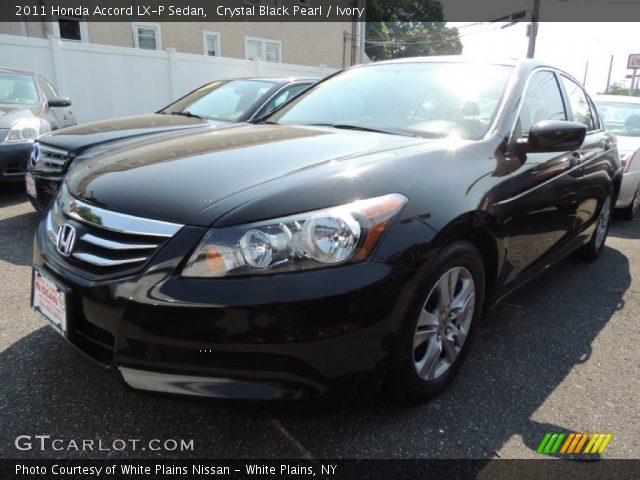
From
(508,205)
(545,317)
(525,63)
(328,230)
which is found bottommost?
(545,317)

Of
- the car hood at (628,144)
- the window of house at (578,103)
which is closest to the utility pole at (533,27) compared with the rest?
the car hood at (628,144)

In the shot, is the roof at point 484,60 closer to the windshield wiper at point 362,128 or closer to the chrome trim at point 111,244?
the windshield wiper at point 362,128

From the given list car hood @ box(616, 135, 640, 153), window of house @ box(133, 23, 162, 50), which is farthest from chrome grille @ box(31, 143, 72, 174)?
window of house @ box(133, 23, 162, 50)

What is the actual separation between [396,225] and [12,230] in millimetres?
3891

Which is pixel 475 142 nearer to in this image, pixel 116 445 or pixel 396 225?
pixel 396 225

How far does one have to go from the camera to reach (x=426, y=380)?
2107mm

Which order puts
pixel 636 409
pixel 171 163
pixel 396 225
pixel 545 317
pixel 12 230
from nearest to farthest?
pixel 396 225 → pixel 171 163 → pixel 636 409 → pixel 545 317 → pixel 12 230

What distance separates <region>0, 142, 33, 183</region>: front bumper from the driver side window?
4731mm

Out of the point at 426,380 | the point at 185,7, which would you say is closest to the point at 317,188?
the point at 426,380

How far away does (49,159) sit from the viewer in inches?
157

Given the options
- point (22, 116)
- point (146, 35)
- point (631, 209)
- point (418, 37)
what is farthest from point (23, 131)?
point (418, 37)

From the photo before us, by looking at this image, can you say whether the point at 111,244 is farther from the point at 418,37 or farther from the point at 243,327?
the point at 418,37

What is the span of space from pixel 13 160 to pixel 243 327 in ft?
15.5

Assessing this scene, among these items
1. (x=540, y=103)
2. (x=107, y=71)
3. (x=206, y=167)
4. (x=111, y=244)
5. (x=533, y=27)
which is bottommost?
(x=107, y=71)
